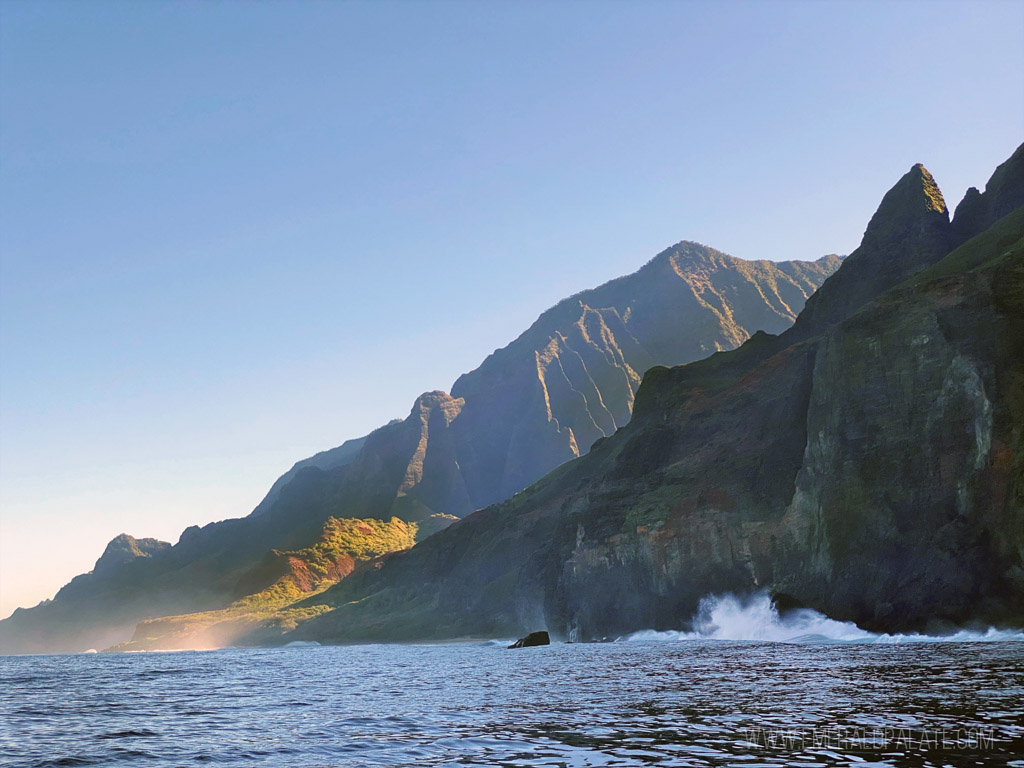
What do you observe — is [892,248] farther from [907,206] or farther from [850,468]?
[850,468]

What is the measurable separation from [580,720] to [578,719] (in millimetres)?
312

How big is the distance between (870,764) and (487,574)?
184883 mm

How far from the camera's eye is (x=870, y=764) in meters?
16.7

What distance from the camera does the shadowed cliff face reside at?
78.3 m

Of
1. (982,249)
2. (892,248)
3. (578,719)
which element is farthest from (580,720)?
(892,248)

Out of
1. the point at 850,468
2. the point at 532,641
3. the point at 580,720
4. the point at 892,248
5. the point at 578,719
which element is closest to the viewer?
the point at 580,720

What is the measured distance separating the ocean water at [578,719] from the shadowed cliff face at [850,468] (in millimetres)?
31039

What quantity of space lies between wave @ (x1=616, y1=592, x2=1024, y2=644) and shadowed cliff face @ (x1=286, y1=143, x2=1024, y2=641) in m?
1.58

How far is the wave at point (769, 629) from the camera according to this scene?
73812 millimetres

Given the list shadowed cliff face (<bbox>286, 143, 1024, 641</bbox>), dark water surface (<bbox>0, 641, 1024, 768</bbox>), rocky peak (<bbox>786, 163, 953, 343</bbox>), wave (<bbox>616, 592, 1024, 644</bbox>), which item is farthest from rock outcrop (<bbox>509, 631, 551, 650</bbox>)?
dark water surface (<bbox>0, 641, 1024, 768</bbox>)

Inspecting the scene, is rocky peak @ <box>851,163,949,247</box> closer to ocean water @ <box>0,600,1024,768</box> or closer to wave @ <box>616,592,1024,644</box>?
wave @ <box>616,592,1024,644</box>

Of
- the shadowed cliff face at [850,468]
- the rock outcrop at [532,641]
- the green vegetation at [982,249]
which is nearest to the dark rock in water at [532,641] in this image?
the rock outcrop at [532,641]

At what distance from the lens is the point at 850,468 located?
3605 inches

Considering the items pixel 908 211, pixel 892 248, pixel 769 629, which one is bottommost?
pixel 769 629
